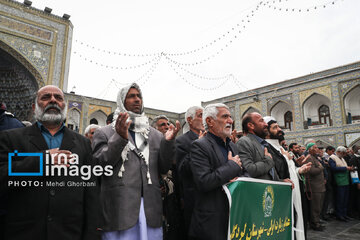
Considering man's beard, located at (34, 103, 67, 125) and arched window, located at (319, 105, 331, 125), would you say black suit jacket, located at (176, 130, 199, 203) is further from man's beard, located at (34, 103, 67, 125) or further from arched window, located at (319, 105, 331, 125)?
arched window, located at (319, 105, 331, 125)

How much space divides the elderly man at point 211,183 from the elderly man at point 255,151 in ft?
0.93

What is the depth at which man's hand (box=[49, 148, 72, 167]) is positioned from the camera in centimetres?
132

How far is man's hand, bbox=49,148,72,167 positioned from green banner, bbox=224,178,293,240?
3.70 feet

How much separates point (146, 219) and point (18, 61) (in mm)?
14283

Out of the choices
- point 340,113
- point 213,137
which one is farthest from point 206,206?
point 340,113

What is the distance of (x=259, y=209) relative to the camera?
1.94m

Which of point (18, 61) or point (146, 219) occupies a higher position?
point (18, 61)

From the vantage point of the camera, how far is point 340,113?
13352mm

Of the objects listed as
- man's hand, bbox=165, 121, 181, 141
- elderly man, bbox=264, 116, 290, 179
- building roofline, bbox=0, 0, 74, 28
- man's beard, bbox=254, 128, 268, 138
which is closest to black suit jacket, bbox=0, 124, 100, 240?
man's hand, bbox=165, 121, 181, 141

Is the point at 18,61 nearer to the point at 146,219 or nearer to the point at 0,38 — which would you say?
the point at 0,38

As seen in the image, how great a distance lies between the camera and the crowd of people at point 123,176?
4.26 ft

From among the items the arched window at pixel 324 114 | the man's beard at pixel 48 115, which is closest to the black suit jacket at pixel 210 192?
the man's beard at pixel 48 115

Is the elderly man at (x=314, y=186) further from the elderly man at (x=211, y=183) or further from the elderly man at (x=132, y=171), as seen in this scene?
the elderly man at (x=132, y=171)


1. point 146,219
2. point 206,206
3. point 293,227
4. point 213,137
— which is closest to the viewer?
point 146,219
